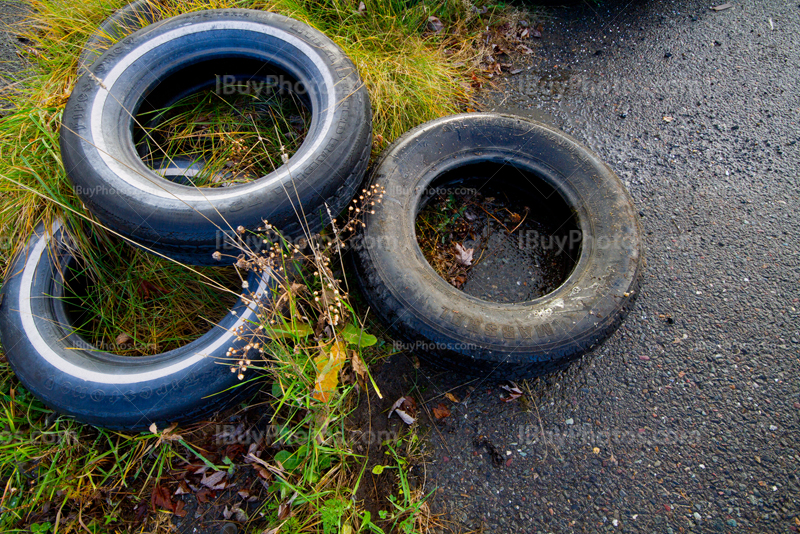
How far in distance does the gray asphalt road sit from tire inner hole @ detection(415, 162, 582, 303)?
579mm

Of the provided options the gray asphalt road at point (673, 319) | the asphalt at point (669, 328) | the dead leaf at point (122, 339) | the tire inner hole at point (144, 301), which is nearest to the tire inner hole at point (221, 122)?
the tire inner hole at point (144, 301)

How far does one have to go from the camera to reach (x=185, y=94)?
2559mm

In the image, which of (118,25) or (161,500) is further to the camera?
(118,25)

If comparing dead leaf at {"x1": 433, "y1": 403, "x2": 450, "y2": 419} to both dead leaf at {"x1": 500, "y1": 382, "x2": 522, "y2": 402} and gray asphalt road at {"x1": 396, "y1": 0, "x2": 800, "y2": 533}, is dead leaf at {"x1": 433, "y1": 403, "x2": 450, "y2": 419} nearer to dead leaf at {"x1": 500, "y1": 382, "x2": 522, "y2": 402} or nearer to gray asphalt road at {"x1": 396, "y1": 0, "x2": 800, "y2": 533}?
gray asphalt road at {"x1": 396, "y1": 0, "x2": 800, "y2": 533}

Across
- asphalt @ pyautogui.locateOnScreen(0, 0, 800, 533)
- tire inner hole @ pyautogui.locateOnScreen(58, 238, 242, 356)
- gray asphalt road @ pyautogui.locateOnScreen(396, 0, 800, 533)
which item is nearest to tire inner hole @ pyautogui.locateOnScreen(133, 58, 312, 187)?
tire inner hole @ pyautogui.locateOnScreen(58, 238, 242, 356)

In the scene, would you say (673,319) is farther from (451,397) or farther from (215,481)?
(215,481)

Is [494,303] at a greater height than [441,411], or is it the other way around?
[494,303]

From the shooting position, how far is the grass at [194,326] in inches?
75.2

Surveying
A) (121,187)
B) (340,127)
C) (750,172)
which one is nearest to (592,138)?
(750,172)

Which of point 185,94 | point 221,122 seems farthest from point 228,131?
point 185,94

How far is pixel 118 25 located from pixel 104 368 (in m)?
2.40

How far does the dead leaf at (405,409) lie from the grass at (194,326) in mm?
204

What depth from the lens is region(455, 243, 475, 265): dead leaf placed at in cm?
253

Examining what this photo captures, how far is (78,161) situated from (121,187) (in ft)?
1.00
